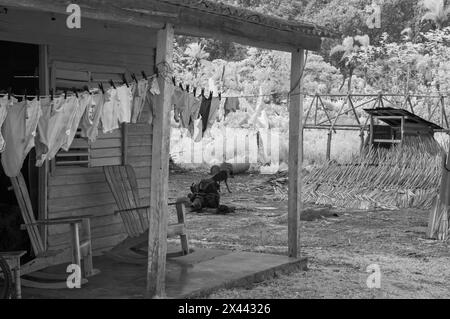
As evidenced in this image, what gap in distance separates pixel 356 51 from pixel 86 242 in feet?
82.8

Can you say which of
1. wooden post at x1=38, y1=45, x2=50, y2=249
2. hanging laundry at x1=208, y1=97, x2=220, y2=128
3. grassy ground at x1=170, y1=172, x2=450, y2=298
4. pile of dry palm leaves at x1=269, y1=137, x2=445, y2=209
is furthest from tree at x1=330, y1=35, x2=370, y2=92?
wooden post at x1=38, y1=45, x2=50, y2=249

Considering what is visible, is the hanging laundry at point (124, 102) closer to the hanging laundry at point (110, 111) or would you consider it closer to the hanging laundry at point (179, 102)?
the hanging laundry at point (110, 111)

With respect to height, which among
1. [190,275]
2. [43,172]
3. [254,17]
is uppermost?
[254,17]

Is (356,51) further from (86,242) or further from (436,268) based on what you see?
(86,242)

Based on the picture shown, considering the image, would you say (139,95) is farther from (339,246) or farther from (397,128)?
(397,128)

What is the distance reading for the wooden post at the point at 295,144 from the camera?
24.9 ft

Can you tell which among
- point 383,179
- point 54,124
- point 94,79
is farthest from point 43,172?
point 383,179

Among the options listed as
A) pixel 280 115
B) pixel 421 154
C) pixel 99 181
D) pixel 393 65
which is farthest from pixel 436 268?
pixel 393 65

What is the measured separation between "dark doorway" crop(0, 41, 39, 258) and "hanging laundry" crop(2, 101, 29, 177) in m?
1.90

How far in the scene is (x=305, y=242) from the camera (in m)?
9.91

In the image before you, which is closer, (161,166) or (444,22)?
(161,166)

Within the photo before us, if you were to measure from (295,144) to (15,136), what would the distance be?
340cm

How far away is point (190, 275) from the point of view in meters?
6.70

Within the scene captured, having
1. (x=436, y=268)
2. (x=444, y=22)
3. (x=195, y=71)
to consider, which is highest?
(x=444, y=22)
